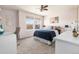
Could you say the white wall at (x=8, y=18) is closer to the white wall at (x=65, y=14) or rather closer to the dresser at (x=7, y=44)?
the white wall at (x=65, y=14)

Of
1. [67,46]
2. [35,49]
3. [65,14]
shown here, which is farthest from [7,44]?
[65,14]

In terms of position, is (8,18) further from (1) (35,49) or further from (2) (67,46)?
(2) (67,46)

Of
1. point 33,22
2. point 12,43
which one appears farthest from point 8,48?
point 33,22

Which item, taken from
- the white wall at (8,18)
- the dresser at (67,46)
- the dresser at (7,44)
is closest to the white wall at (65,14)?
the white wall at (8,18)

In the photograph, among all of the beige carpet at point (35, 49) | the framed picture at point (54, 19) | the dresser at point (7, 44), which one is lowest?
the beige carpet at point (35, 49)

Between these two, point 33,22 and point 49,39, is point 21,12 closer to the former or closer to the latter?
point 33,22

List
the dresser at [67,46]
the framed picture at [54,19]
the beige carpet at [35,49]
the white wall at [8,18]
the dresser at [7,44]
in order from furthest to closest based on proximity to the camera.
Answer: the framed picture at [54,19] < the white wall at [8,18] < the beige carpet at [35,49] < the dresser at [7,44] < the dresser at [67,46]

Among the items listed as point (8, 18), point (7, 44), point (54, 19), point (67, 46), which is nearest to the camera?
point (67, 46)

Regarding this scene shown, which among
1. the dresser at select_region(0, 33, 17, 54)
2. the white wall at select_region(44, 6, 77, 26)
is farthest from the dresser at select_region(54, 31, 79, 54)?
the white wall at select_region(44, 6, 77, 26)

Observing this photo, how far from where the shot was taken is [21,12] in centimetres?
652

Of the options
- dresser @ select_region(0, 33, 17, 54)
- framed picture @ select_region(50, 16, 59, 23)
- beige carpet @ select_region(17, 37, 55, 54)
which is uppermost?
framed picture @ select_region(50, 16, 59, 23)

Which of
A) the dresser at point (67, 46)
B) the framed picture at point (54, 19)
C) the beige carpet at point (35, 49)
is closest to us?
the dresser at point (67, 46)

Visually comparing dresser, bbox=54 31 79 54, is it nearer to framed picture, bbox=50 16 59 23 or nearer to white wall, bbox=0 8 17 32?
white wall, bbox=0 8 17 32
